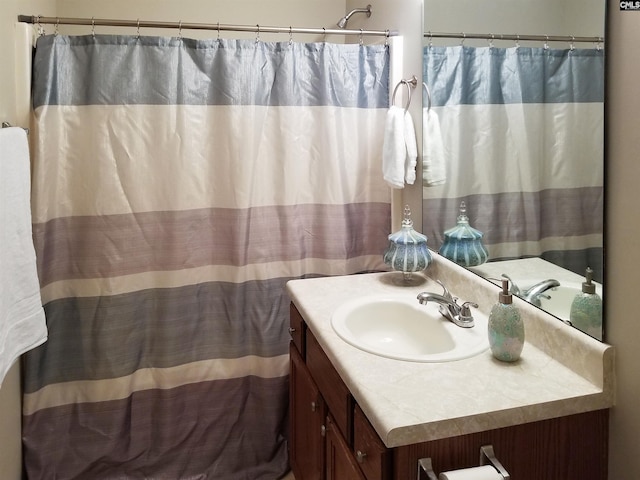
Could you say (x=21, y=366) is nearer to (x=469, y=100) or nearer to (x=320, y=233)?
(x=320, y=233)

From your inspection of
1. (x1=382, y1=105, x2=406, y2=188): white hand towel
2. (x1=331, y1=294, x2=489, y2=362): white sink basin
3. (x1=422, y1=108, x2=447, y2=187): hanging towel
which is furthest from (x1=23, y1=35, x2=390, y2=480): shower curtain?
(x1=331, y1=294, x2=489, y2=362): white sink basin

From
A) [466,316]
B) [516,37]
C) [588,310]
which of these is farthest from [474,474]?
[516,37]

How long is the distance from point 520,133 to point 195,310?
57.1 inches

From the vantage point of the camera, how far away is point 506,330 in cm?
127

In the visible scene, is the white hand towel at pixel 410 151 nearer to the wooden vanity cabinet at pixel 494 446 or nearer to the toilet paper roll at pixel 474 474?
the wooden vanity cabinet at pixel 494 446

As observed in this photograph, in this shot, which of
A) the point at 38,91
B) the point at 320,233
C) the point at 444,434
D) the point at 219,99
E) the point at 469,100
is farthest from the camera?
the point at 320,233

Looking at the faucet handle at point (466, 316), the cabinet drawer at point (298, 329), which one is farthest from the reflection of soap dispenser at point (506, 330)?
the cabinet drawer at point (298, 329)

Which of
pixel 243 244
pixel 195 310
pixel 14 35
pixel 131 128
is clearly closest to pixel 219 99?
pixel 131 128

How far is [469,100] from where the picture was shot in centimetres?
175

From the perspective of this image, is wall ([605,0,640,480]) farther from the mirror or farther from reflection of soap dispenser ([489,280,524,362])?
reflection of soap dispenser ([489,280,524,362])

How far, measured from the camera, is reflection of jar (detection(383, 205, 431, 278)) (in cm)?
190

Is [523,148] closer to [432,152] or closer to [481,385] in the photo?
[432,152]

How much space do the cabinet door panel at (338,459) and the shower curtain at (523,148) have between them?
75cm

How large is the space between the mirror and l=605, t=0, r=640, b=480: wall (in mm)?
31
